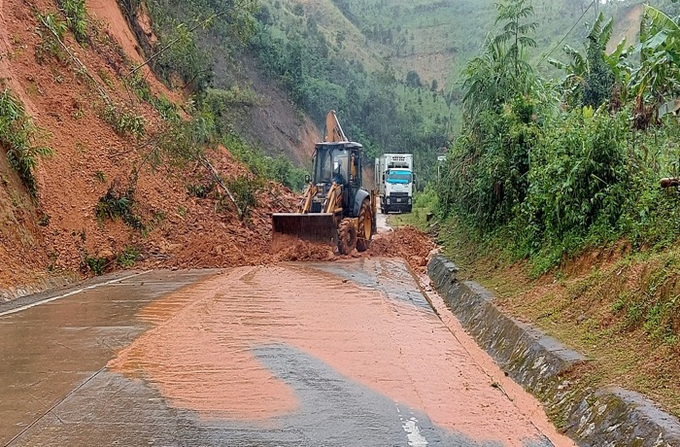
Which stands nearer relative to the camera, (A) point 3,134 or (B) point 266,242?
(A) point 3,134

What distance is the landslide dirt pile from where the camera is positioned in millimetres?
20125

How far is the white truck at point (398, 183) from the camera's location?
42.2m

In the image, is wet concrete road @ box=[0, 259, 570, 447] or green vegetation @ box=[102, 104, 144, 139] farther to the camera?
green vegetation @ box=[102, 104, 144, 139]

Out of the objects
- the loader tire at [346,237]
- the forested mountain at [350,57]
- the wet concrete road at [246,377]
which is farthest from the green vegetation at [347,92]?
the wet concrete road at [246,377]

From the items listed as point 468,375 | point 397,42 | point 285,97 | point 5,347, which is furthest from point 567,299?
point 397,42

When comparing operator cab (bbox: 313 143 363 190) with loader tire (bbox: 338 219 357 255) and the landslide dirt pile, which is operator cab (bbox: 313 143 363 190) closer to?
loader tire (bbox: 338 219 357 255)

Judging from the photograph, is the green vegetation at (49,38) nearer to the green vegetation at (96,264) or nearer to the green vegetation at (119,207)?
the green vegetation at (119,207)

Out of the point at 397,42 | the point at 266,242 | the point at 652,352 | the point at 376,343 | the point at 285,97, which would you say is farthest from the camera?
the point at 397,42

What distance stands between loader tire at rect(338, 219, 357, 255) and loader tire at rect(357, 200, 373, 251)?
0.78 meters

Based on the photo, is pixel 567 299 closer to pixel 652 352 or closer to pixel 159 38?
pixel 652 352

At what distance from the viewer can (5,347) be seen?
8.63 metres

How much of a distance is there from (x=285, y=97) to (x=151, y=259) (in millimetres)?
37219

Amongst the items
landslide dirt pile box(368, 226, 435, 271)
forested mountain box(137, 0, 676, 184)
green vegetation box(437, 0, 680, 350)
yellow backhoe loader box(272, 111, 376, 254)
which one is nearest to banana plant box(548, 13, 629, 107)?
green vegetation box(437, 0, 680, 350)

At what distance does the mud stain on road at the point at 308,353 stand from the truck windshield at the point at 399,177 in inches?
1151
